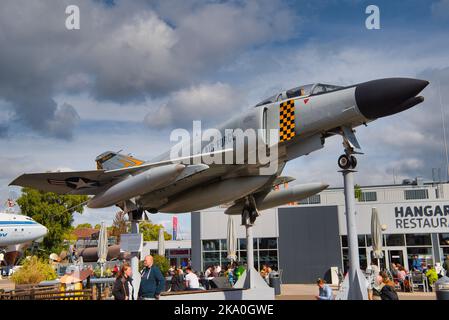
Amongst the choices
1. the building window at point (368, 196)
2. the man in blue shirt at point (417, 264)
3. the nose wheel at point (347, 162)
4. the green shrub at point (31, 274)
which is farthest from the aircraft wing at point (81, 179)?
the building window at point (368, 196)

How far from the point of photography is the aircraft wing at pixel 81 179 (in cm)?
1172

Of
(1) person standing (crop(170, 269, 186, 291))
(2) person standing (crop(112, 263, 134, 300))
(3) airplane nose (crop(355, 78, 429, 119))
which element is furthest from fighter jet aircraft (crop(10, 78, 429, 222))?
(2) person standing (crop(112, 263, 134, 300))

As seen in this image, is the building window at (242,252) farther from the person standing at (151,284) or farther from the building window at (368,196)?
the person standing at (151,284)

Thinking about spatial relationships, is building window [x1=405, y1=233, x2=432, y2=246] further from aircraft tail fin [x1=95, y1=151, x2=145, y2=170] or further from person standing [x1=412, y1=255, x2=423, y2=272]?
aircraft tail fin [x1=95, y1=151, x2=145, y2=170]

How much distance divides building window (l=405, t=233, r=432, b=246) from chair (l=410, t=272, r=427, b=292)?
7.99 m

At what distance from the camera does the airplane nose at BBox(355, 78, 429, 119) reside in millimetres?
8555

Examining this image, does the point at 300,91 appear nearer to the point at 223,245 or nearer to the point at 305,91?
the point at 305,91

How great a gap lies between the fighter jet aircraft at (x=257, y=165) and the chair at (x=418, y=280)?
8.65 metres

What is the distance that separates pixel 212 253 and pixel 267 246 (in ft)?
12.7

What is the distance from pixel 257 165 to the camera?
38.6 feet

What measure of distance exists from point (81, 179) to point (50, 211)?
33.6m

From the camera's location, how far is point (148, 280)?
24.8ft
